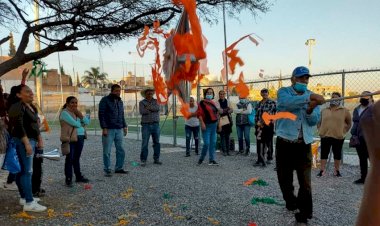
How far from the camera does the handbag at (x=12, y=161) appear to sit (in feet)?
16.2

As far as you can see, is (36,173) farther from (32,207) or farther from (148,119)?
(148,119)

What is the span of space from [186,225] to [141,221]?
A: 598mm

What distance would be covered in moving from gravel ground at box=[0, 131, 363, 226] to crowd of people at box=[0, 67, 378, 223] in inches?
12.3

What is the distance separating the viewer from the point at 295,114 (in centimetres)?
472

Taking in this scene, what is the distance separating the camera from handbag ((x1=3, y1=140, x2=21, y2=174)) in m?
4.93

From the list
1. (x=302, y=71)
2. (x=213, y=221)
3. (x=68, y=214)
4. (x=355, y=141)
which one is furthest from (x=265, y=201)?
(x=68, y=214)

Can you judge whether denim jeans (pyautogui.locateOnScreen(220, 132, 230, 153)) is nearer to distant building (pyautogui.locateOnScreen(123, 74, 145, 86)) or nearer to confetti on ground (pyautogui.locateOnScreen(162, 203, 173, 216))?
confetti on ground (pyautogui.locateOnScreen(162, 203, 173, 216))

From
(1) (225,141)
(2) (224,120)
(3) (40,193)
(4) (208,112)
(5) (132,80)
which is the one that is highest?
(5) (132,80)

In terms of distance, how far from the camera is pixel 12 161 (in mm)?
4949

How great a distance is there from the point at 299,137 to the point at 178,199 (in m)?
2.17

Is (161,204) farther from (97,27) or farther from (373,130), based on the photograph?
(373,130)

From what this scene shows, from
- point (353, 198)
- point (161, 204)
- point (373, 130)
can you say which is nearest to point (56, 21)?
point (161, 204)

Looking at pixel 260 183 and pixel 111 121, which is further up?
pixel 111 121

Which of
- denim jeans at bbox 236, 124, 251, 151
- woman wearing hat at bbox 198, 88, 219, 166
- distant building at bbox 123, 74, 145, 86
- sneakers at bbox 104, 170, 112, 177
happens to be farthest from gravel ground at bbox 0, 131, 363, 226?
distant building at bbox 123, 74, 145, 86
